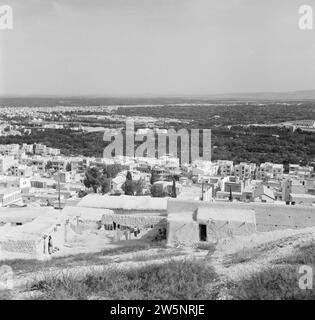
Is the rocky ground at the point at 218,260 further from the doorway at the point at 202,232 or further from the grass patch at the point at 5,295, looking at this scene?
the doorway at the point at 202,232

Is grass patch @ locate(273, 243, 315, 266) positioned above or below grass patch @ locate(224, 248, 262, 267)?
above

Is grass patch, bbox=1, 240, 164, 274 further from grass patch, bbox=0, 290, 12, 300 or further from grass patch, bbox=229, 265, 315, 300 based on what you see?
grass patch, bbox=229, 265, 315, 300

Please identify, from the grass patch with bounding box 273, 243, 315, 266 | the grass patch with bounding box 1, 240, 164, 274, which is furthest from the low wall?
the grass patch with bounding box 273, 243, 315, 266

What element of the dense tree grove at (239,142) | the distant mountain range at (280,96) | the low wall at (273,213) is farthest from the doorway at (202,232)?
the distant mountain range at (280,96)

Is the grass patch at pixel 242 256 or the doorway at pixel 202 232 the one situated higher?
the grass patch at pixel 242 256

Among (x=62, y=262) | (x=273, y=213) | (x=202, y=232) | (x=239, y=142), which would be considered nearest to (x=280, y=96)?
(x=239, y=142)
